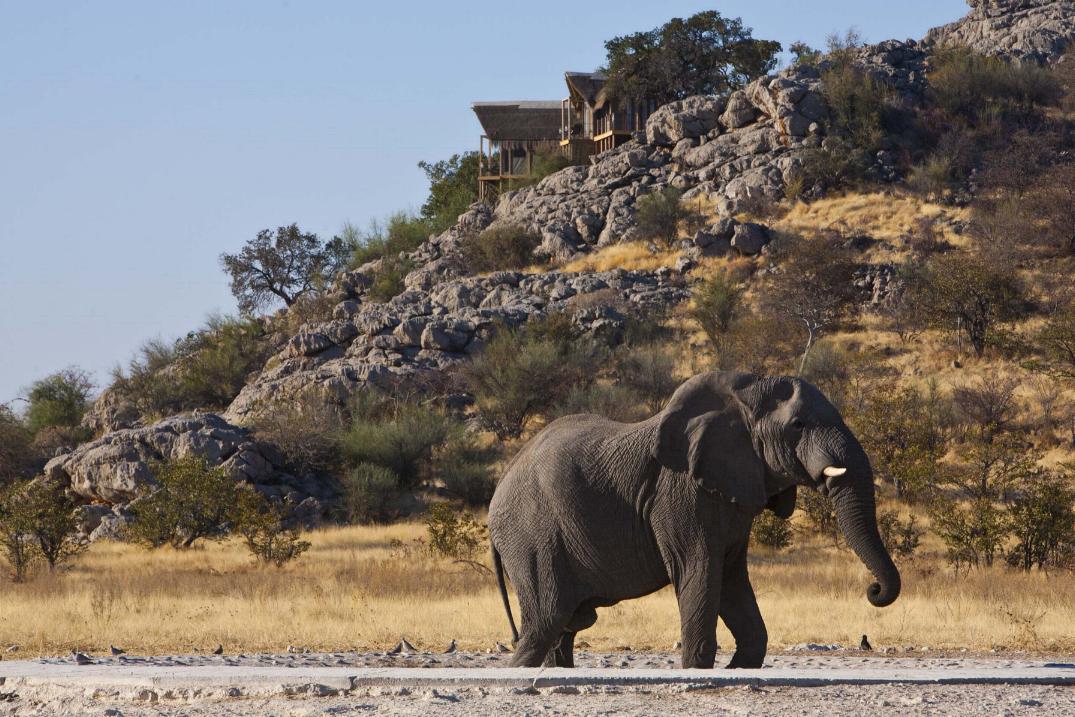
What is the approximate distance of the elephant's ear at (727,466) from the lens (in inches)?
403

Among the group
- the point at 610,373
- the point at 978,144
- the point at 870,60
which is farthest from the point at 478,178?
the point at 610,373

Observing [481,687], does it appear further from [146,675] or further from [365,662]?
[365,662]

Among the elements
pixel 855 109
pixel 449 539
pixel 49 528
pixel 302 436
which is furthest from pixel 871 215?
pixel 49 528

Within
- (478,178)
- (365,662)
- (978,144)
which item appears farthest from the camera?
(478,178)

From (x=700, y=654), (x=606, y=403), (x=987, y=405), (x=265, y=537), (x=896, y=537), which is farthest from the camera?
(x=606, y=403)

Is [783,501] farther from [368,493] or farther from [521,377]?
[521,377]

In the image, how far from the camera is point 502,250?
60750mm

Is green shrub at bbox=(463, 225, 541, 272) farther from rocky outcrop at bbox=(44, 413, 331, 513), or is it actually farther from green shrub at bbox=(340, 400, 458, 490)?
rocky outcrop at bbox=(44, 413, 331, 513)

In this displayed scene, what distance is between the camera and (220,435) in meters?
36.4

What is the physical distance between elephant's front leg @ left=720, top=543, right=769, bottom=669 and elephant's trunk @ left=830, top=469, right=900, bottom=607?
43.9 inches

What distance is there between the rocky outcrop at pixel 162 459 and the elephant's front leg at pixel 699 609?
24952 millimetres

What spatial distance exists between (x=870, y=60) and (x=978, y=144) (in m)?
8.46

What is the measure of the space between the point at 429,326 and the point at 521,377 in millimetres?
7021

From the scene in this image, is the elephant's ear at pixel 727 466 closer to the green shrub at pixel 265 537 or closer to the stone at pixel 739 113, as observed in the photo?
the green shrub at pixel 265 537
